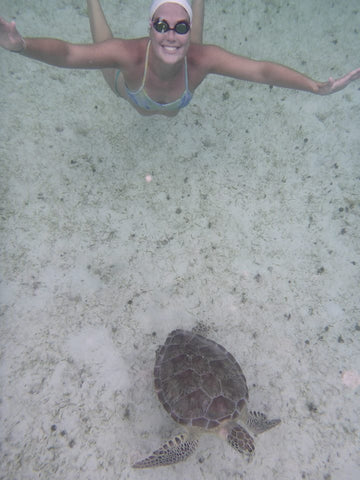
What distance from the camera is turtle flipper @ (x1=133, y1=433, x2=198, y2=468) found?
230 centimetres

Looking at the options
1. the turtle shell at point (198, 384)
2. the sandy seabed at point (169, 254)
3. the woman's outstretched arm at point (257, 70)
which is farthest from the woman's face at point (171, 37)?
the turtle shell at point (198, 384)

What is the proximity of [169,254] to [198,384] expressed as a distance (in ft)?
4.93

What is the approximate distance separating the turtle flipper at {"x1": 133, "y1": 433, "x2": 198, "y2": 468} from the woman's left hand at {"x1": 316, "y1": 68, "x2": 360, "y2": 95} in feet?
11.4

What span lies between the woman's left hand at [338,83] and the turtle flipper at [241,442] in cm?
320

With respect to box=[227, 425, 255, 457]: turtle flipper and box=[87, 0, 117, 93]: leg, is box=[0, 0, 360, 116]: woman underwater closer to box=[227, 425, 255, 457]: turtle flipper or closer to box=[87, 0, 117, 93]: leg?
box=[87, 0, 117, 93]: leg

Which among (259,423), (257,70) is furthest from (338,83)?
(259,423)

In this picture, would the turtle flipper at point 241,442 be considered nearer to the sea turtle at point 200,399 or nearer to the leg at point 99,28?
the sea turtle at point 200,399

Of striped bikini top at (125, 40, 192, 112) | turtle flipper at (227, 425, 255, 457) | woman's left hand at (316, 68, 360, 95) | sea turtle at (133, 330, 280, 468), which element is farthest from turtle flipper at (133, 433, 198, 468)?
woman's left hand at (316, 68, 360, 95)

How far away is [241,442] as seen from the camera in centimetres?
228

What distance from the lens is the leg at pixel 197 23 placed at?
321cm

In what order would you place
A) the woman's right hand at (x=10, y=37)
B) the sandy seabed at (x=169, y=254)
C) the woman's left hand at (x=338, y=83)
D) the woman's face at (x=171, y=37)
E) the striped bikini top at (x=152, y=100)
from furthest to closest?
the striped bikini top at (x=152, y=100) → the sandy seabed at (x=169, y=254) → the woman's left hand at (x=338, y=83) → the woman's face at (x=171, y=37) → the woman's right hand at (x=10, y=37)

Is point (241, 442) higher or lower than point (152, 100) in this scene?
lower

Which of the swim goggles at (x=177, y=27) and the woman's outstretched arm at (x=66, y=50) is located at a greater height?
the swim goggles at (x=177, y=27)

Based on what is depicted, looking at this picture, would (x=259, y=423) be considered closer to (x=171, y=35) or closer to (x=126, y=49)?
(x=171, y=35)
